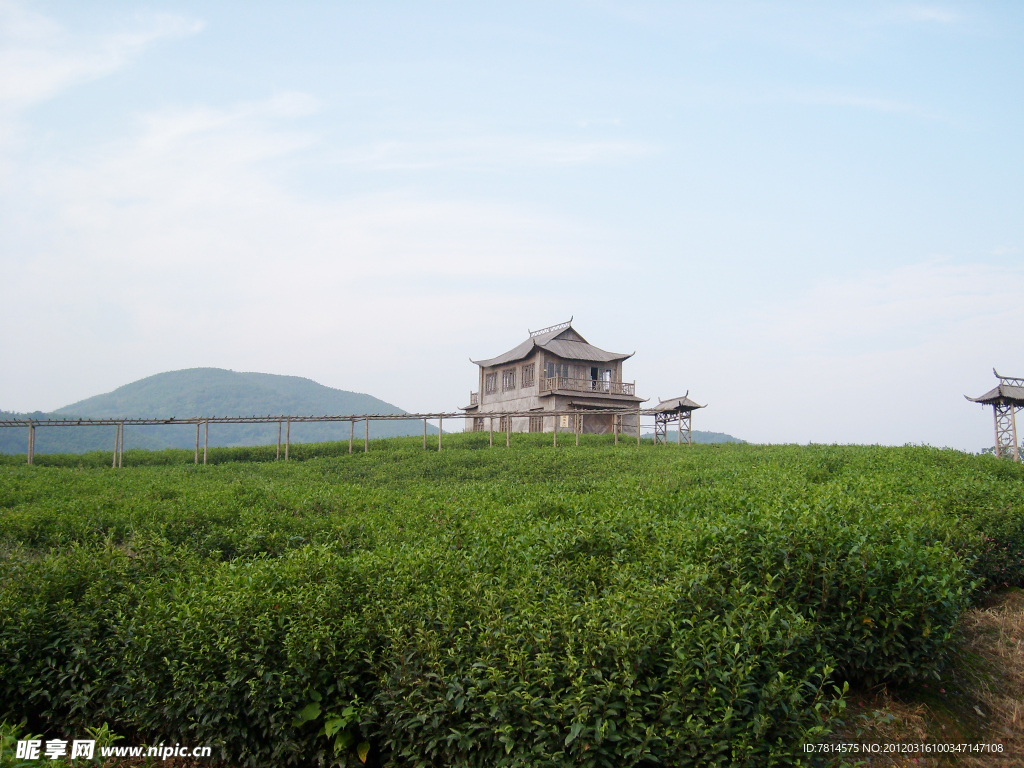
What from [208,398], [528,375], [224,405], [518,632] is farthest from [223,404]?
[518,632]

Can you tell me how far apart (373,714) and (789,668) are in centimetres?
360

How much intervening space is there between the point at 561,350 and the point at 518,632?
32770 mm

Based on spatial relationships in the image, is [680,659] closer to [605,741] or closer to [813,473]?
[605,741]

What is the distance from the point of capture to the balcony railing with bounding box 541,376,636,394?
3688 cm

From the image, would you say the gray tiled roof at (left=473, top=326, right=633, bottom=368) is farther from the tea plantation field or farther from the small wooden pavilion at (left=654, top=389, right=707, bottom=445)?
the tea plantation field

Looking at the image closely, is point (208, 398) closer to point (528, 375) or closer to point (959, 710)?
point (528, 375)

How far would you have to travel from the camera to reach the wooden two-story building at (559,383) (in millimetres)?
37062

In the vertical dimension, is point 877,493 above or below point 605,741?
above

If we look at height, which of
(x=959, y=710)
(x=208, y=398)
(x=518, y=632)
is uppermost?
(x=208, y=398)

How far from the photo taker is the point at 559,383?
37.1 metres

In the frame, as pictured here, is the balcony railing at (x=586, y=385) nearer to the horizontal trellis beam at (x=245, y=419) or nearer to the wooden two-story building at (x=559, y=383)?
the wooden two-story building at (x=559, y=383)

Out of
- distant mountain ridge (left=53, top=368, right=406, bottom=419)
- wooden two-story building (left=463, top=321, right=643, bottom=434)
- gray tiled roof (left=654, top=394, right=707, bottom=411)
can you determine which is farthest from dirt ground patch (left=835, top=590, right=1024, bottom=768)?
distant mountain ridge (left=53, top=368, right=406, bottom=419)

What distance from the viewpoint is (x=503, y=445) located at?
28.8 metres

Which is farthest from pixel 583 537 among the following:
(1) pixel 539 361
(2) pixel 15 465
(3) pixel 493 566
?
(1) pixel 539 361
